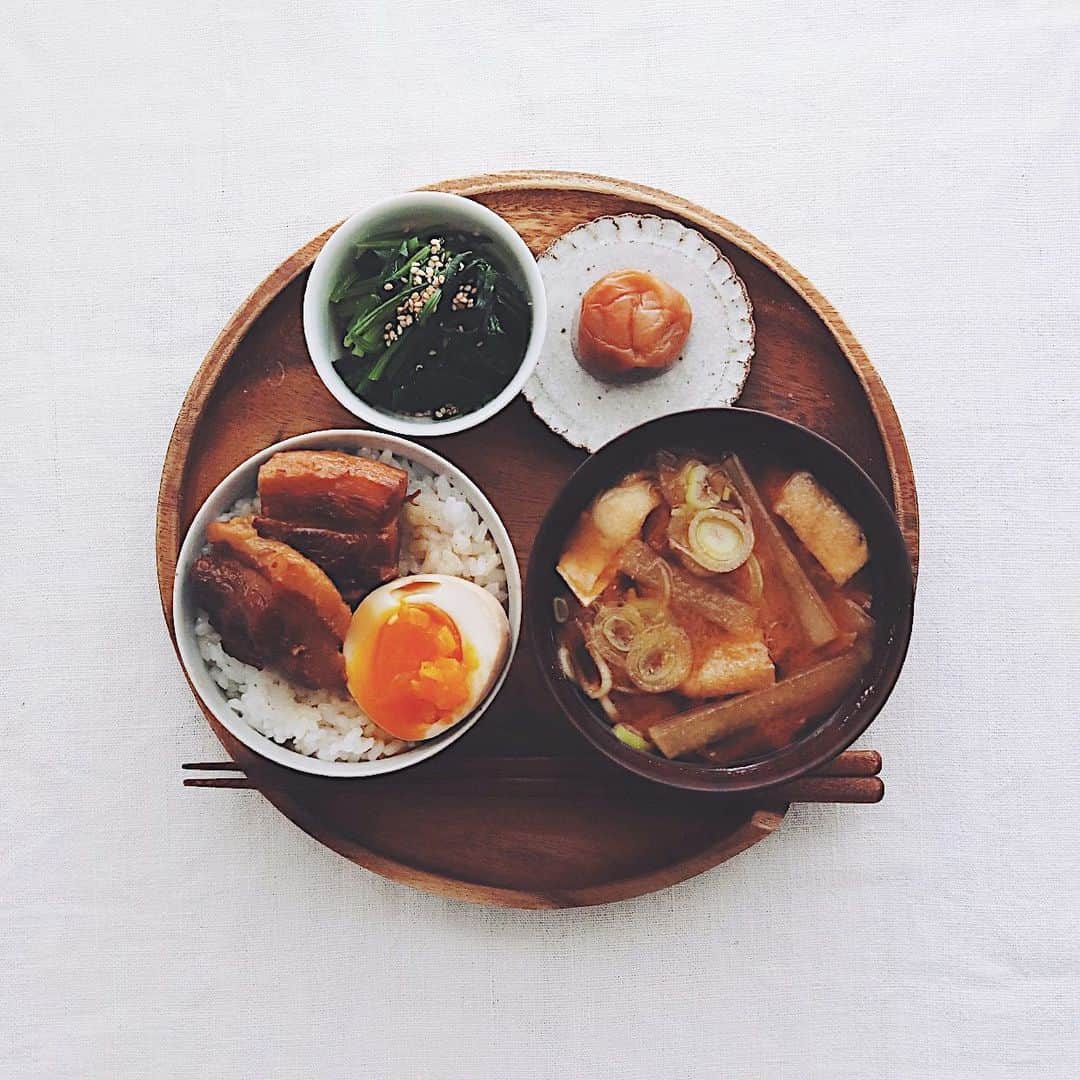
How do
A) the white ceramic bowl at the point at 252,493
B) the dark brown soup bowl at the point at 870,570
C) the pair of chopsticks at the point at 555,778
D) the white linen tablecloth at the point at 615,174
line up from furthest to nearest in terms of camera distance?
the white linen tablecloth at the point at 615,174 < the pair of chopsticks at the point at 555,778 < the white ceramic bowl at the point at 252,493 < the dark brown soup bowl at the point at 870,570

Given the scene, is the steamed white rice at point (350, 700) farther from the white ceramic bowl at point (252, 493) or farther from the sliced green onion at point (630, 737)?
the sliced green onion at point (630, 737)

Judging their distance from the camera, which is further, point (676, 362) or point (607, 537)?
point (676, 362)

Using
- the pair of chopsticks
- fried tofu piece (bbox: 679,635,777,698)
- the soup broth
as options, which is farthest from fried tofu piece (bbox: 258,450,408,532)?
fried tofu piece (bbox: 679,635,777,698)

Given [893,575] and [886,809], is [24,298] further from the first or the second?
[886,809]

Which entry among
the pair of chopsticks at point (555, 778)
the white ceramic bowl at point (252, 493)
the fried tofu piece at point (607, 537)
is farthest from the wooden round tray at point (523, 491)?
the fried tofu piece at point (607, 537)

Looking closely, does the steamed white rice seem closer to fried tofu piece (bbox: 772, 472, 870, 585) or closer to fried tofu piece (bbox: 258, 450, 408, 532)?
fried tofu piece (bbox: 258, 450, 408, 532)

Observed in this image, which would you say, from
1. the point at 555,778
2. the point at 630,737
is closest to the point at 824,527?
the point at 630,737

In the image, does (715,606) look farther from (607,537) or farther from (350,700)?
(350,700)
